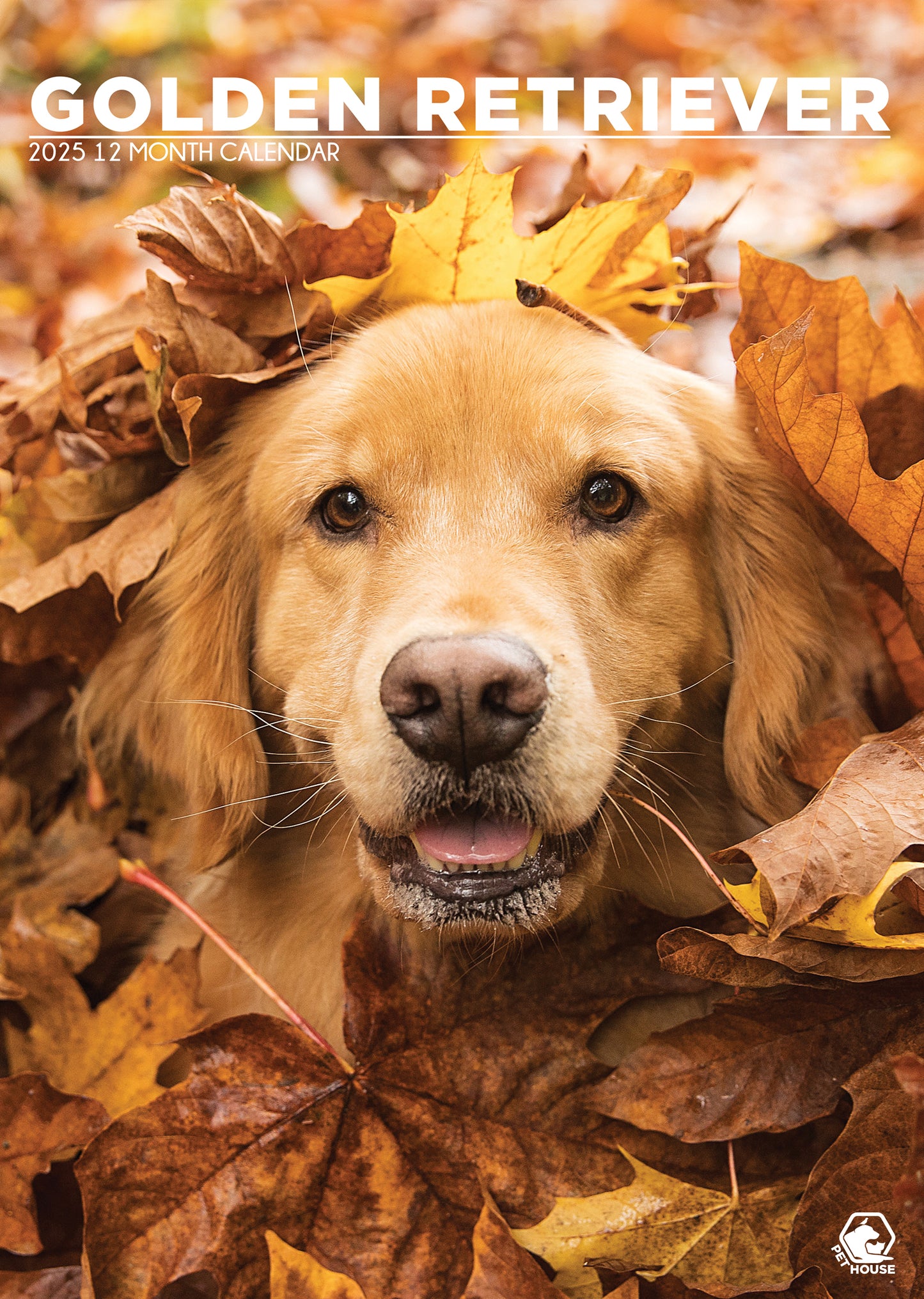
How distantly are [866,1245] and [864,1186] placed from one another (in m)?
0.08

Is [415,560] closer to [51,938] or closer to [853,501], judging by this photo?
[853,501]

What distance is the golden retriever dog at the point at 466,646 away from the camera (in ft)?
6.15

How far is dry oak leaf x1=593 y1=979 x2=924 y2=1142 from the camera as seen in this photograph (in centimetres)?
189

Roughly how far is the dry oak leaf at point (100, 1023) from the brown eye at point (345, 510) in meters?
0.98

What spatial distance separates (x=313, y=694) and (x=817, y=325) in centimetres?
125

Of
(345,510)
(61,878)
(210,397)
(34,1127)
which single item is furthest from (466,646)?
(61,878)

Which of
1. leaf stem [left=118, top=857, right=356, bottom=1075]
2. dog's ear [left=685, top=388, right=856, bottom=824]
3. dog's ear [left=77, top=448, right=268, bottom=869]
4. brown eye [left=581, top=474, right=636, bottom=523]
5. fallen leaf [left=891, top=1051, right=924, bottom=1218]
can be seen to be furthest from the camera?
dog's ear [left=77, top=448, right=268, bottom=869]

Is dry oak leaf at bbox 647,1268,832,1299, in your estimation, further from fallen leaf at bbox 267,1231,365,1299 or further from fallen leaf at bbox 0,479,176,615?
fallen leaf at bbox 0,479,176,615

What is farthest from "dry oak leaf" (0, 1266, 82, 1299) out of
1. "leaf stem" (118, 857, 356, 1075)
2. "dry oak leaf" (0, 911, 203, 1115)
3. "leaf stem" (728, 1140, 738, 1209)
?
"leaf stem" (728, 1140, 738, 1209)

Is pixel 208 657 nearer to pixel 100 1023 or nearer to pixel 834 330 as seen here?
pixel 100 1023

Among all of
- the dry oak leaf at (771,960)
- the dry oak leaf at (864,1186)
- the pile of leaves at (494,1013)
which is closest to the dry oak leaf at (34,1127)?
the pile of leaves at (494,1013)

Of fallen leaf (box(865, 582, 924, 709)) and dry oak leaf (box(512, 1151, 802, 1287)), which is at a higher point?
fallen leaf (box(865, 582, 924, 709))

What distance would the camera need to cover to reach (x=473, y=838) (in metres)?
1.92

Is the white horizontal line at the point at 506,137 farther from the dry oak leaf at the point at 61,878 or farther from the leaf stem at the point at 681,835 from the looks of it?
the leaf stem at the point at 681,835
